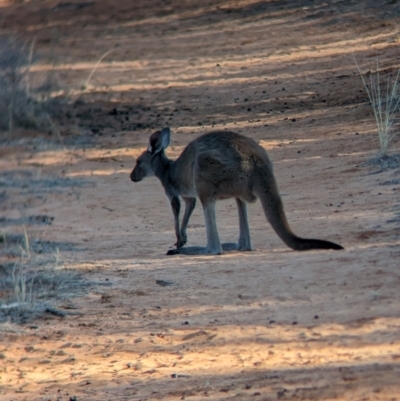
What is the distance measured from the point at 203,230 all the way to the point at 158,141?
895mm

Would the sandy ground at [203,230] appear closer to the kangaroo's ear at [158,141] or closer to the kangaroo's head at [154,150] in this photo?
the kangaroo's head at [154,150]

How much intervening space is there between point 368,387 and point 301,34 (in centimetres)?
1799

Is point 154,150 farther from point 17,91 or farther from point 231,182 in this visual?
point 17,91

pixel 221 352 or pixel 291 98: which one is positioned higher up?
pixel 221 352

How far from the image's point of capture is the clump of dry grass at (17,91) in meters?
13.5

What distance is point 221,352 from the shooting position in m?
5.46

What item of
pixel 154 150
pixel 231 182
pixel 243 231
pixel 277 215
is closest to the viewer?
pixel 277 215

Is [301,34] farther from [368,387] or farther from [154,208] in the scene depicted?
[368,387]

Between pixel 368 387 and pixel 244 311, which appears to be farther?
pixel 244 311

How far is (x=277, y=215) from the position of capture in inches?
289

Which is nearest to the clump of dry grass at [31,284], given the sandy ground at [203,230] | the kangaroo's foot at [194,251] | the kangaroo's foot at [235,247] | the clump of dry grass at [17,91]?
the sandy ground at [203,230]

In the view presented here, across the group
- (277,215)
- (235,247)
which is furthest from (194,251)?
(277,215)

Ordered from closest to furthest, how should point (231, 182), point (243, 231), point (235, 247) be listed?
1. point (231, 182)
2. point (243, 231)
3. point (235, 247)

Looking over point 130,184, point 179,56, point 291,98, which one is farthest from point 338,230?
point 179,56
